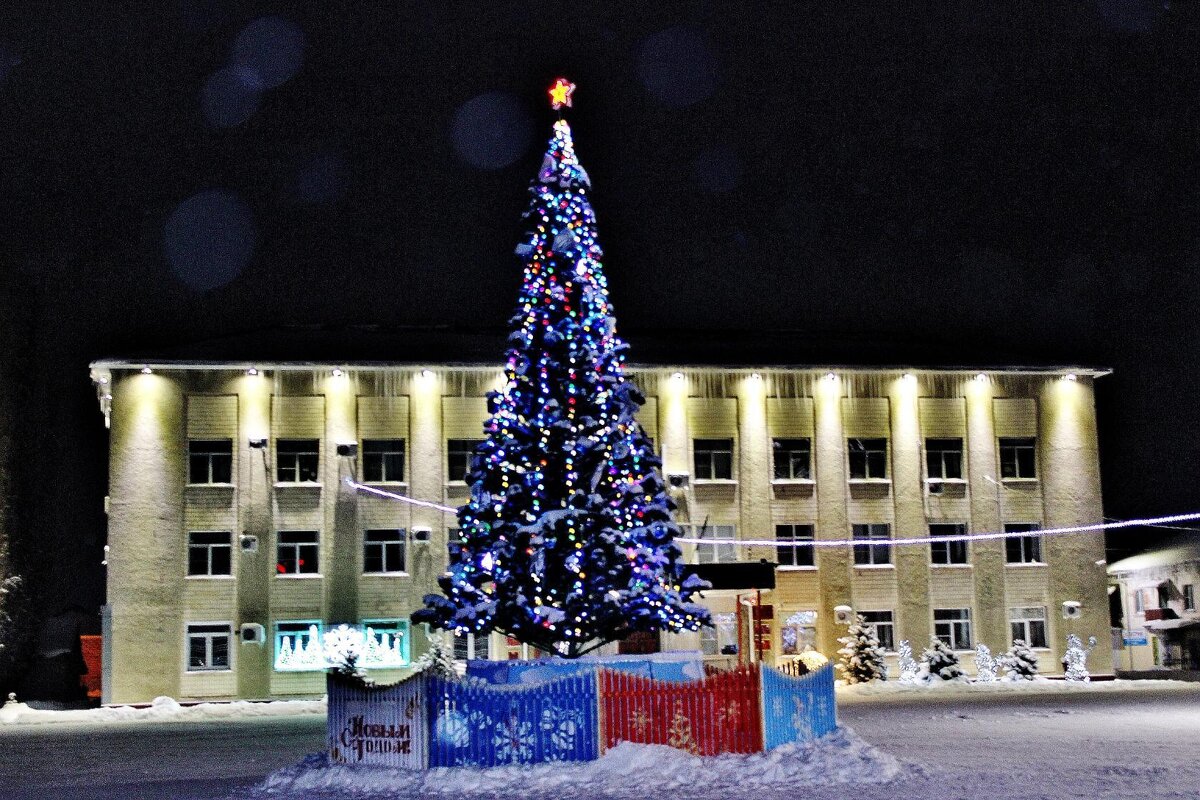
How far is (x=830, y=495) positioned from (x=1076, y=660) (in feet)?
30.6

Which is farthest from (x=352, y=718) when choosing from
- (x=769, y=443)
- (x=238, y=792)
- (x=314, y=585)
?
(x=769, y=443)

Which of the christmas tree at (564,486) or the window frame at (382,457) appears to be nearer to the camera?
the christmas tree at (564,486)

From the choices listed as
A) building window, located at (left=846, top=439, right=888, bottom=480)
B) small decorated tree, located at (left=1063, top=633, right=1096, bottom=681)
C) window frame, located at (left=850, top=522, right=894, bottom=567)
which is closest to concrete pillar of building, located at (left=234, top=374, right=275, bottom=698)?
window frame, located at (left=850, top=522, right=894, bottom=567)

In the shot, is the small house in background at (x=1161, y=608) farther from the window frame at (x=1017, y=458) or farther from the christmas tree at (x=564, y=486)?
the christmas tree at (x=564, y=486)

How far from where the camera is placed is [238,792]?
56.7 feet

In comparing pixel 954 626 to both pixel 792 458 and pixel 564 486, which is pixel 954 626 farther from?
pixel 564 486

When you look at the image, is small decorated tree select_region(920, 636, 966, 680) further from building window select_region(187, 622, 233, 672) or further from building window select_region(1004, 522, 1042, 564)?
building window select_region(187, 622, 233, 672)

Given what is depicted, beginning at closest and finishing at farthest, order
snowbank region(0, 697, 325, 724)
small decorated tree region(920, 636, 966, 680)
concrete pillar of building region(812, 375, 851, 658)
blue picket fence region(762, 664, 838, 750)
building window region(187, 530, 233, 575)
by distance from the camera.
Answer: blue picket fence region(762, 664, 838, 750), snowbank region(0, 697, 325, 724), building window region(187, 530, 233, 575), small decorated tree region(920, 636, 966, 680), concrete pillar of building region(812, 375, 851, 658)

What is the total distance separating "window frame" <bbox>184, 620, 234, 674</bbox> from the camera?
138ft

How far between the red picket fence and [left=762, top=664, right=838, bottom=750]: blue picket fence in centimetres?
21

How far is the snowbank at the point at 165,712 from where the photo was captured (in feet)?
121

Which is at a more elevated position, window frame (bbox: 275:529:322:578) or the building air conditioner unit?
window frame (bbox: 275:529:322:578)

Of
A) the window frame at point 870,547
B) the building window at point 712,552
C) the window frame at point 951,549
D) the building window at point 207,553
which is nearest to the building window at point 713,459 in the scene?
the building window at point 712,552

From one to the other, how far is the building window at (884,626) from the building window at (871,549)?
1685 millimetres
